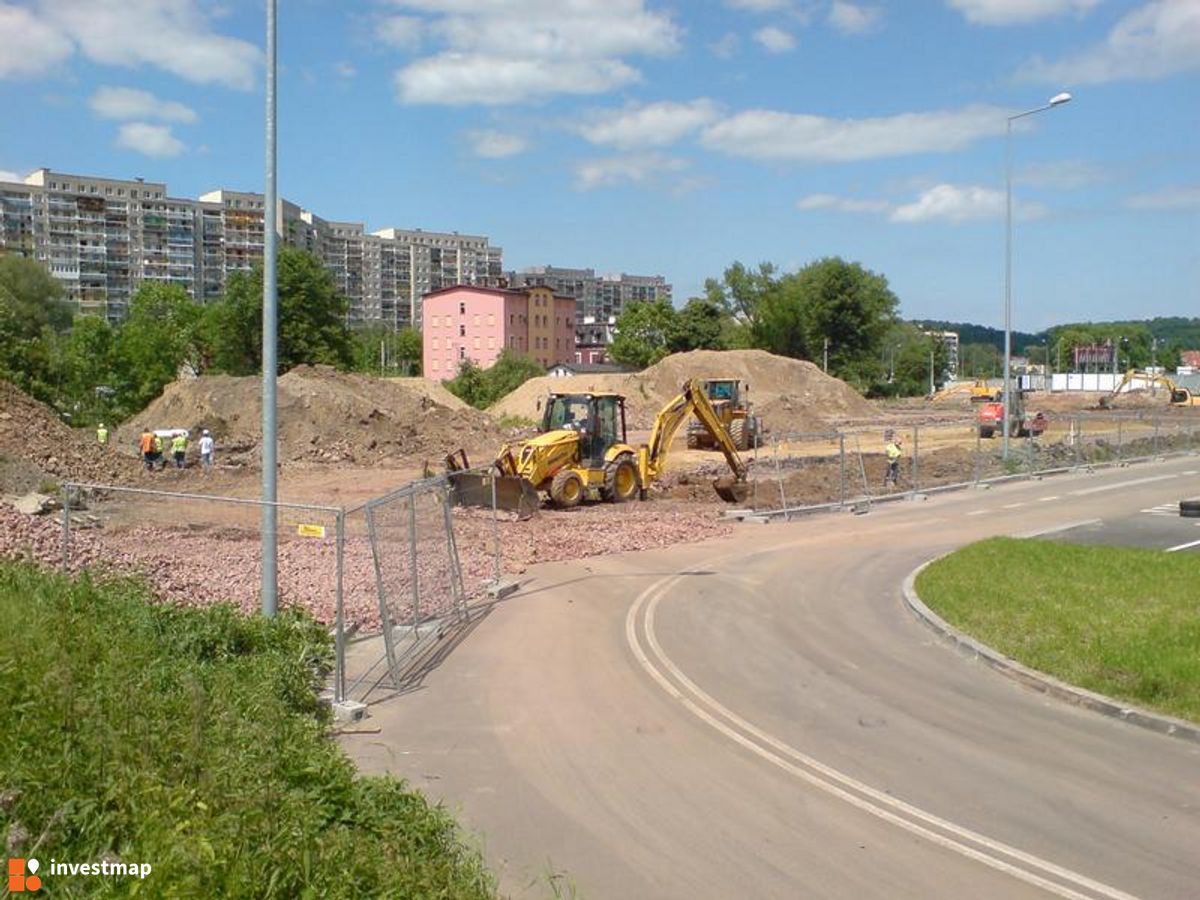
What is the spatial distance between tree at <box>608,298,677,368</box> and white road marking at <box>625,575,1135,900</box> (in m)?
103

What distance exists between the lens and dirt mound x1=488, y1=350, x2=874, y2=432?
7475 centimetres

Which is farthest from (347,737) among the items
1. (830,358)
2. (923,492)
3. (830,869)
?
(830,358)

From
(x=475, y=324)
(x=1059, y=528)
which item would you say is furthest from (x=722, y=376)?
(x=1059, y=528)

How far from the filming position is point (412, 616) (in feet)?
44.6

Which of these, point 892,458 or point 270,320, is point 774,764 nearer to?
point 270,320

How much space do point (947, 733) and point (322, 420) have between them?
128 feet

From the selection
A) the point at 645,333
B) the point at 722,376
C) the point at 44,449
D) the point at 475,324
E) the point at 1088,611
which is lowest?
the point at 1088,611

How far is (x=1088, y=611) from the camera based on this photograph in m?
14.4

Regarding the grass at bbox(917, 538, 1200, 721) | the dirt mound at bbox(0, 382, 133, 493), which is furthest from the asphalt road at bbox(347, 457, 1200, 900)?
the dirt mound at bbox(0, 382, 133, 493)

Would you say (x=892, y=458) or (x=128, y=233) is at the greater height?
(x=128, y=233)

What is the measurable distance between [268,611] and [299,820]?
6440 mm

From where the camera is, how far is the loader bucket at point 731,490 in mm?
30703

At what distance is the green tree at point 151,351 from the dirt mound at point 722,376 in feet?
69.1

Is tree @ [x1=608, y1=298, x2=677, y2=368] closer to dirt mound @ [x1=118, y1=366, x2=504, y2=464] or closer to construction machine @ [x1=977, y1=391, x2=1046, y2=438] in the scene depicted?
construction machine @ [x1=977, y1=391, x2=1046, y2=438]
